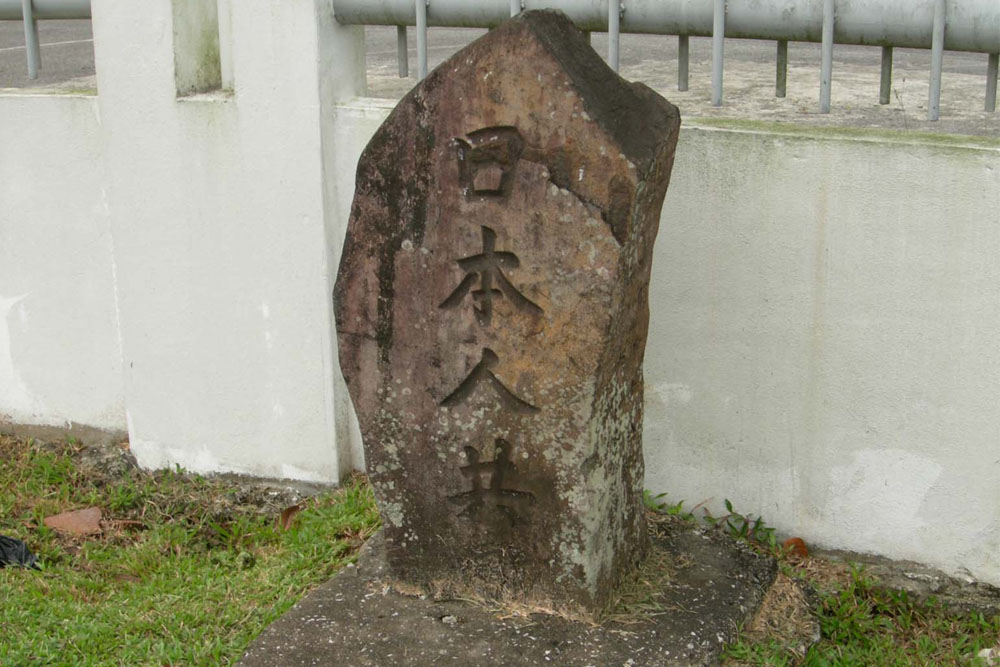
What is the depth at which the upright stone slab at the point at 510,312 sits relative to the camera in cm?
278

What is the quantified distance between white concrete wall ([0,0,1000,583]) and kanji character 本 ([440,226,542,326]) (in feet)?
2.62

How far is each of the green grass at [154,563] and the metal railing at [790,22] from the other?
5.18ft

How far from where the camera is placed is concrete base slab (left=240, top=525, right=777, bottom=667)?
2.97 m

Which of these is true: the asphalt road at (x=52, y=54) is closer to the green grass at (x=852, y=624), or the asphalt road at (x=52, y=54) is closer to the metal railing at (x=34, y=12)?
the metal railing at (x=34, y=12)

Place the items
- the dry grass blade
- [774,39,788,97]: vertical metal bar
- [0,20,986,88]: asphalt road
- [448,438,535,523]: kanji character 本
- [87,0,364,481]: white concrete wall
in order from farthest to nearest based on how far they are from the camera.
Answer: [0,20,986,88]: asphalt road < the dry grass blade < [87,0,364,481]: white concrete wall < [774,39,788,97]: vertical metal bar < [448,438,535,523]: kanji character 本

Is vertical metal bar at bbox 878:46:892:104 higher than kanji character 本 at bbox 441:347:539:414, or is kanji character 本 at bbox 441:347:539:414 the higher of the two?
vertical metal bar at bbox 878:46:892:104

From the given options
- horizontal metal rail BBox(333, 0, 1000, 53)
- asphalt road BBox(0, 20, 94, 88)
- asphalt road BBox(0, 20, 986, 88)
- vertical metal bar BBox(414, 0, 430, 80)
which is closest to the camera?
horizontal metal rail BBox(333, 0, 1000, 53)

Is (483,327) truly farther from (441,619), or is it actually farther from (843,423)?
(843,423)

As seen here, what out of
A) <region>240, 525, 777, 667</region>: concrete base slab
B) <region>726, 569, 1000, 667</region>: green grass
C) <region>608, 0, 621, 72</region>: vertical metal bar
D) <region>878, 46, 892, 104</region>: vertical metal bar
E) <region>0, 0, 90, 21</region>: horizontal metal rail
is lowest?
<region>726, 569, 1000, 667</region>: green grass

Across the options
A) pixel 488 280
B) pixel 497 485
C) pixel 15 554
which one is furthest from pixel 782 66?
pixel 15 554

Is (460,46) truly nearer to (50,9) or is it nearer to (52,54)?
(52,54)

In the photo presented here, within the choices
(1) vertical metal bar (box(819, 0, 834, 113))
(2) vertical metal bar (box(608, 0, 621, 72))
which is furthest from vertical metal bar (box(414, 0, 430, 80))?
(1) vertical metal bar (box(819, 0, 834, 113))

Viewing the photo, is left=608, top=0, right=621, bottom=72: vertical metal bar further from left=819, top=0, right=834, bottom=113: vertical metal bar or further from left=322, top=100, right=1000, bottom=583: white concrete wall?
left=819, top=0, right=834, bottom=113: vertical metal bar

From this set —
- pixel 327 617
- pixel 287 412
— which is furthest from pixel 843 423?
pixel 287 412
